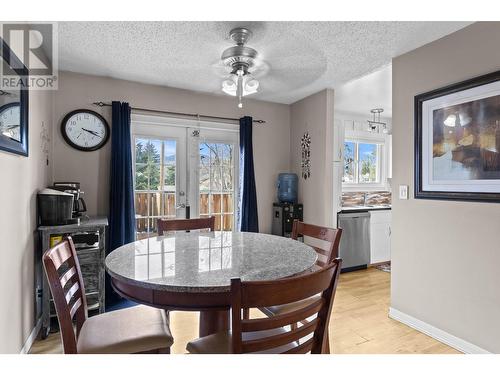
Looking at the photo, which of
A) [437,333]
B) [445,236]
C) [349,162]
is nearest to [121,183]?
[445,236]

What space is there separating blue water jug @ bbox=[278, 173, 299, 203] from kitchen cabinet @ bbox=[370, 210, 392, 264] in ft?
3.91

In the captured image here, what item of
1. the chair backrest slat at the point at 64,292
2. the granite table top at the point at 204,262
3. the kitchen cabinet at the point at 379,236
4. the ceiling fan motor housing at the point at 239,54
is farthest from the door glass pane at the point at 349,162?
the chair backrest slat at the point at 64,292

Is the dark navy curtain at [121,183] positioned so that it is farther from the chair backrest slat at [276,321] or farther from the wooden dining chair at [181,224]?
the chair backrest slat at [276,321]

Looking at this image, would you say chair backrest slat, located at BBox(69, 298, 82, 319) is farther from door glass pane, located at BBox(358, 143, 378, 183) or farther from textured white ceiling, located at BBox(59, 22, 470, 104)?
door glass pane, located at BBox(358, 143, 378, 183)

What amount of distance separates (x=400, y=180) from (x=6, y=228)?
2870mm

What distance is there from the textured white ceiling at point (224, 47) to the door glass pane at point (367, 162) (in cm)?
198

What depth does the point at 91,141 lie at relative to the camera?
9.92ft

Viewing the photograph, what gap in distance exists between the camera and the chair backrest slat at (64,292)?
1179mm

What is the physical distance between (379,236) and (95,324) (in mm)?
3797

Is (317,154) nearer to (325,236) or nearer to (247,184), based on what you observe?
(247,184)

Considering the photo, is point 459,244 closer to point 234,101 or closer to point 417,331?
point 417,331

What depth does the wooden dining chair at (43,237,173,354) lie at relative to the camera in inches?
47.1
